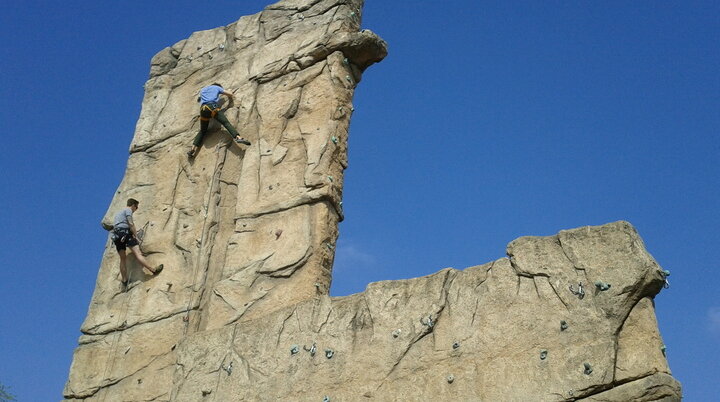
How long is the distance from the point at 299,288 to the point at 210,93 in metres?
1.99

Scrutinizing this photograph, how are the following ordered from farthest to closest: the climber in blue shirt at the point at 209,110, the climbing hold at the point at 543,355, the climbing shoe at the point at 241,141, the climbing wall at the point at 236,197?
the climber in blue shirt at the point at 209,110 < the climbing shoe at the point at 241,141 < the climbing wall at the point at 236,197 < the climbing hold at the point at 543,355

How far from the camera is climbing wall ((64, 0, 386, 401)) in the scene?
6102 mm

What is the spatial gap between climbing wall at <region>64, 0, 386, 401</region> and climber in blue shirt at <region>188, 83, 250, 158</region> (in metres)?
0.07

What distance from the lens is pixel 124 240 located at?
270 inches

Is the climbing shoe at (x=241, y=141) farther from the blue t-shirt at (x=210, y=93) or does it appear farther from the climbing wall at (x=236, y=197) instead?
the blue t-shirt at (x=210, y=93)

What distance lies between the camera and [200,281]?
635cm

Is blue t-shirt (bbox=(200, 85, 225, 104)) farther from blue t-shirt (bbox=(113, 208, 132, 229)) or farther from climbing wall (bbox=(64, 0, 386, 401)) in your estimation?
blue t-shirt (bbox=(113, 208, 132, 229))

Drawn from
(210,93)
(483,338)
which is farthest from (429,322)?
(210,93)

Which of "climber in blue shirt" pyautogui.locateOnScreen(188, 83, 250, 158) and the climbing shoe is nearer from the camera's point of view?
the climbing shoe

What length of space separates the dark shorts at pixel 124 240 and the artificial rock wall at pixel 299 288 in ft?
0.32

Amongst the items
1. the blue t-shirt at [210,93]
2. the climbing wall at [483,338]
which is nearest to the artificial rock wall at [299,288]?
the climbing wall at [483,338]

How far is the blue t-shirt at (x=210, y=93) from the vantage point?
278 inches

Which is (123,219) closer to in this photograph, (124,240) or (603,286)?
(124,240)

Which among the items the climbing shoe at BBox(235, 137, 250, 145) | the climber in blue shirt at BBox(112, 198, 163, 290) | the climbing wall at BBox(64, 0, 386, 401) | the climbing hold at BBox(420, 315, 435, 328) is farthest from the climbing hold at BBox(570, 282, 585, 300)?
the climber in blue shirt at BBox(112, 198, 163, 290)
